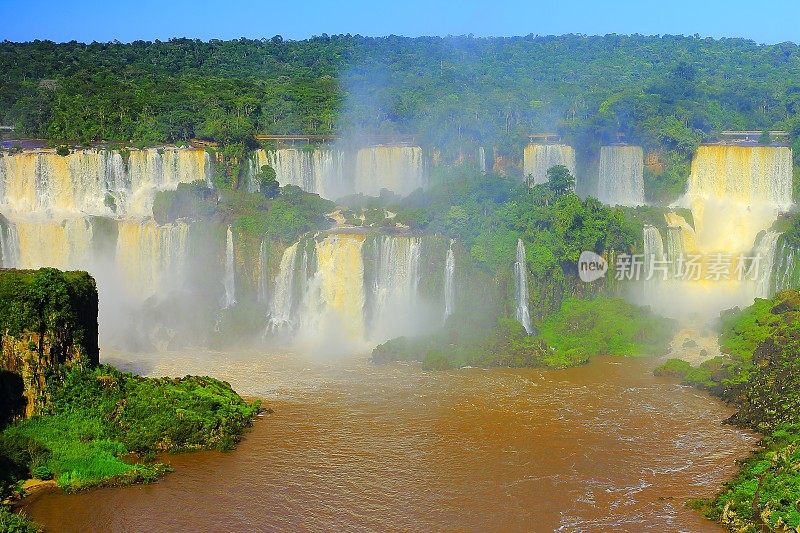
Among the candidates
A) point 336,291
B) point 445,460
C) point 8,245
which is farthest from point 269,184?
point 445,460

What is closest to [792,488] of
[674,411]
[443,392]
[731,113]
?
[674,411]

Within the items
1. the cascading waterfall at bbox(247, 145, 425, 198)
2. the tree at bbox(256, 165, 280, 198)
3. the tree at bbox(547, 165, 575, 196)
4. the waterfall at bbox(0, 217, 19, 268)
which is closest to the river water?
the waterfall at bbox(0, 217, 19, 268)

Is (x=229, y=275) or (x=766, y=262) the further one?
(x=229, y=275)

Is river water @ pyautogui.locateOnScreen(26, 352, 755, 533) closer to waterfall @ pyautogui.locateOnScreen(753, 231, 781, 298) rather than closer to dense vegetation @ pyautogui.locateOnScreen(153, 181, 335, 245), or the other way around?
dense vegetation @ pyautogui.locateOnScreen(153, 181, 335, 245)

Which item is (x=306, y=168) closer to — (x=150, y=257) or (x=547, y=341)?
(x=150, y=257)

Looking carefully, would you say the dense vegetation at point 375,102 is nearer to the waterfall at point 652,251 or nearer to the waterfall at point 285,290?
the waterfall at point 652,251

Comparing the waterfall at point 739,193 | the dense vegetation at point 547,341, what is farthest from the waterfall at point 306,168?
the waterfall at point 739,193
